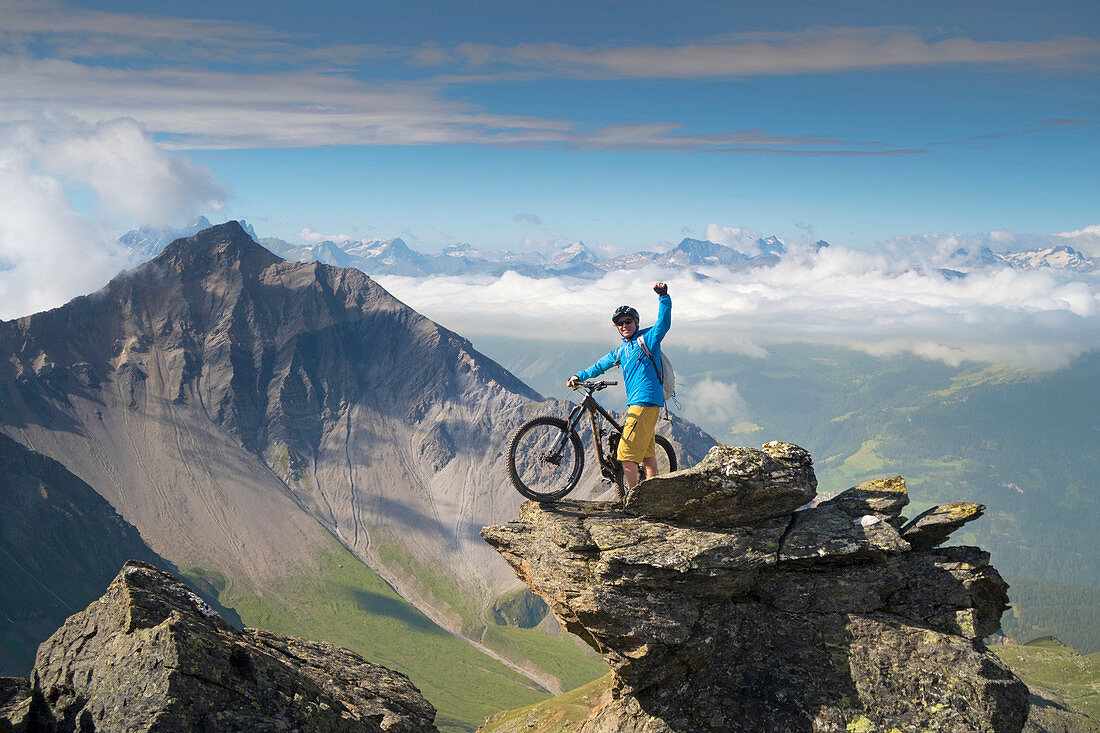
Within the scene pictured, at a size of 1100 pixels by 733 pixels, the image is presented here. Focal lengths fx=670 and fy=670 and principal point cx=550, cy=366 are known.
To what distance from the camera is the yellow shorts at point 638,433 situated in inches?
909

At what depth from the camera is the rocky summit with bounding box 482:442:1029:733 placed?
2059cm

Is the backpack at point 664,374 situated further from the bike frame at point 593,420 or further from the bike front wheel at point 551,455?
the bike front wheel at point 551,455

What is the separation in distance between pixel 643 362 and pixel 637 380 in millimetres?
693

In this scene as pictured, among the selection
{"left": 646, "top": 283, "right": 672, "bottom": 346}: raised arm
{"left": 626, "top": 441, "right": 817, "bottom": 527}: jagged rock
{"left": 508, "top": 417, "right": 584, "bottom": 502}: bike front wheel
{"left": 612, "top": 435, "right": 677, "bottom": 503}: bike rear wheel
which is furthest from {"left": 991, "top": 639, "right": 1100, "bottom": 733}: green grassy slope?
{"left": 646, "top": 283, "right": 672, "bottom": 346}: raised arm

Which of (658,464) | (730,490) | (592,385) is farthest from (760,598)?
(592,385)

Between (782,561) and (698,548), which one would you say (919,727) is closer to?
(782,561)

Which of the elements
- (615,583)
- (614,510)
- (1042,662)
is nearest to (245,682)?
(615,583)

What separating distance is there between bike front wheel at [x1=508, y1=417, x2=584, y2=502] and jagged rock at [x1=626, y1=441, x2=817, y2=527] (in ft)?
8.42

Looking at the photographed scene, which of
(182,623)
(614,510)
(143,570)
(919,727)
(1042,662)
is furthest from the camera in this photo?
(1042,662)

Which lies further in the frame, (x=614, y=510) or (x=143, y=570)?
(x=614, y=510)

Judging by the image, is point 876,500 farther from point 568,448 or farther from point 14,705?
point 14,705

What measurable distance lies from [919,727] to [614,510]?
10.9 meters

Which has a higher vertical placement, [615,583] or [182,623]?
[615,583]

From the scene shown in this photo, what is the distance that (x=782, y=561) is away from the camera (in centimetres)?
2202
